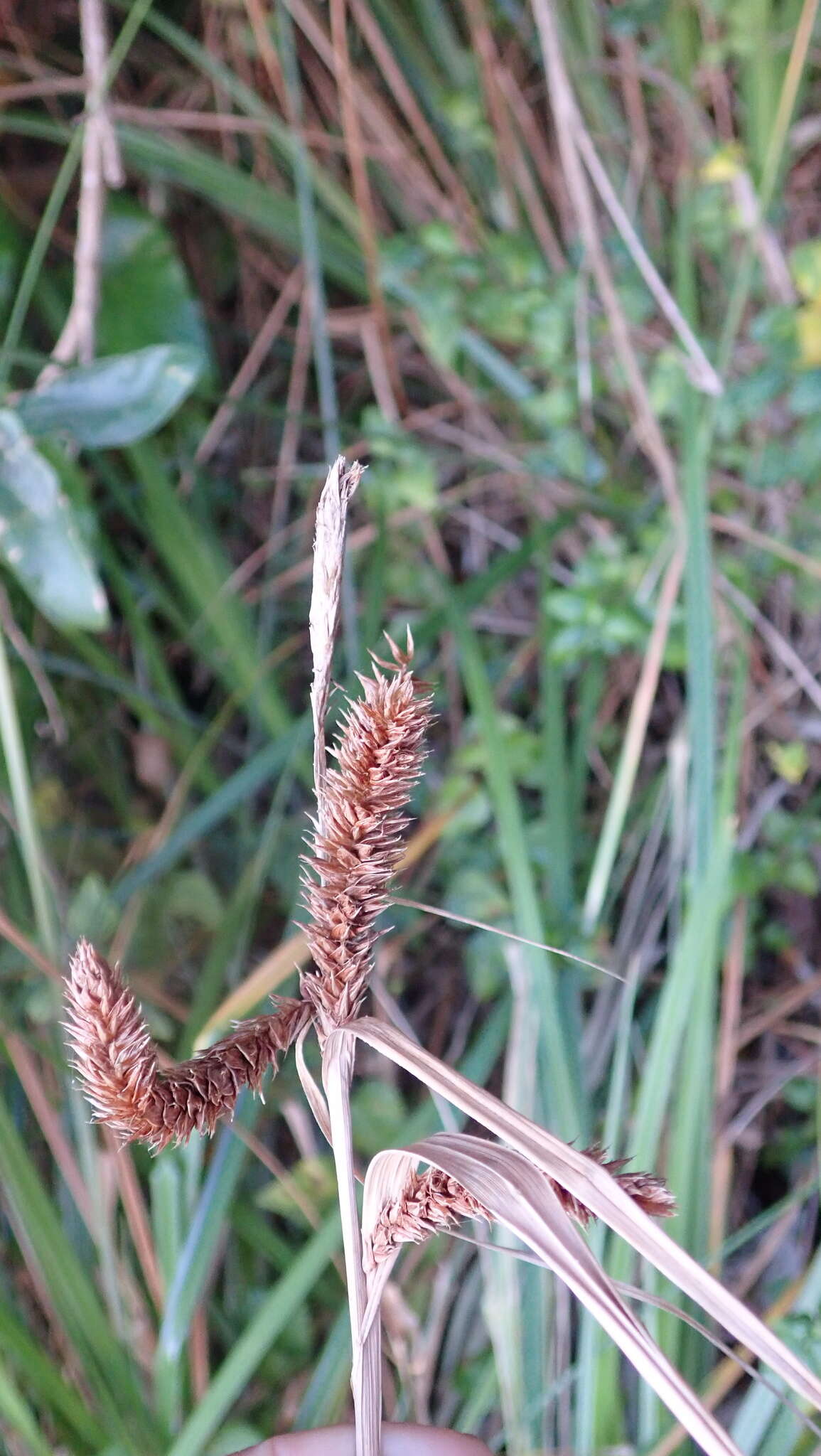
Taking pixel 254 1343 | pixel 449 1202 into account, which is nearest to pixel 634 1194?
pixel 449 1202

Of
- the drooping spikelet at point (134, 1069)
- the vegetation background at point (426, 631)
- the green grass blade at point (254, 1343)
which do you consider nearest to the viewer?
the drooping spikelet at point (134, 1069)

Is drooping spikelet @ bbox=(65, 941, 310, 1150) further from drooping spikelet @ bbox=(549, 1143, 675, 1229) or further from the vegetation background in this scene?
the vegetation background

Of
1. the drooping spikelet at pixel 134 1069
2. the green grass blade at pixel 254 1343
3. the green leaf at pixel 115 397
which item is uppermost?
the green leaf at pixel 115 397

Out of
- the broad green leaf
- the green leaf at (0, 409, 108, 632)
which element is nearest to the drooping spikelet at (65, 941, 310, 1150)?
the green leaf at (0, 409, 108, 632)

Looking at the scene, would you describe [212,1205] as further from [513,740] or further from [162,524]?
[162,524]

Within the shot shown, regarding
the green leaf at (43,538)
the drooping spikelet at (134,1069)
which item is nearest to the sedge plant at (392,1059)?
the drooping spikelet at (134,1069)

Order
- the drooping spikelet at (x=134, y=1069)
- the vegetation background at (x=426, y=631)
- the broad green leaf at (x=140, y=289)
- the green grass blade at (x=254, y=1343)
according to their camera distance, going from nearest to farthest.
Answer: the drooping spikelet at (x=134, y=1069)
the green grass blade at (x=254, y=1343)
the vegetation background at (x=426, y=631)
the broad green leaf at (x=140, y=289)

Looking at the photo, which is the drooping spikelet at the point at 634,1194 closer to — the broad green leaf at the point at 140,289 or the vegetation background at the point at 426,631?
the vegetation background at the point at 426,631
